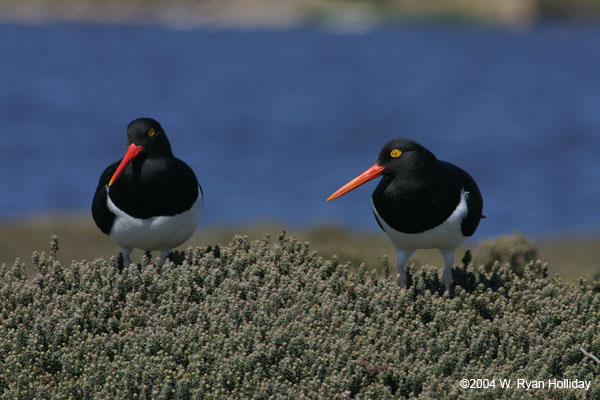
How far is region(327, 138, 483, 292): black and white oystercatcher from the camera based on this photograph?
27.3 ft

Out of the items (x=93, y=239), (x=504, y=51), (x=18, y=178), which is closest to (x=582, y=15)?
(x=504, y=51)

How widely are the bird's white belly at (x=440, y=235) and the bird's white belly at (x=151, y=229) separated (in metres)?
1.99

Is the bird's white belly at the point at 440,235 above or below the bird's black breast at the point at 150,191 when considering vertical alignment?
below

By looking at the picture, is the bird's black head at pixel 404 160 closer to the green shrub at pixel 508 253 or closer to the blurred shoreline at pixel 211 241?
the green shrub at pixel 508 253

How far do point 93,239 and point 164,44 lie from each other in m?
76.6

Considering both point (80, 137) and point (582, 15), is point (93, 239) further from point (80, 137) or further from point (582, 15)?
point (582, 15)

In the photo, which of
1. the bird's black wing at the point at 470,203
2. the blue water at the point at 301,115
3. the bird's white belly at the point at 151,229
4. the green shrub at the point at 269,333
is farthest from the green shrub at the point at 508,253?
the blue water at the point at 301,115

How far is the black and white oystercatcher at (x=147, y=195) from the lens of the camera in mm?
8477

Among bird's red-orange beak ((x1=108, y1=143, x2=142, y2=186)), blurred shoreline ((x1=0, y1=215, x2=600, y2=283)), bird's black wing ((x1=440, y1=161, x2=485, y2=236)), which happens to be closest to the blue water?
blurred shoreline ((x1=0, y1=215, x2=600, y2=283))

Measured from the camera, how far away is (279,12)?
10612 centimetres

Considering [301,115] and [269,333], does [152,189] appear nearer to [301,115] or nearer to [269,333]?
[269,333]

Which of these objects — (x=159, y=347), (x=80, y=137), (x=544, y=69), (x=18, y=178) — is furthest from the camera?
(x=544, y=69)

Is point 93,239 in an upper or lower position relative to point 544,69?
lower

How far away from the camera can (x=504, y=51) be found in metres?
91.1
